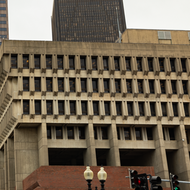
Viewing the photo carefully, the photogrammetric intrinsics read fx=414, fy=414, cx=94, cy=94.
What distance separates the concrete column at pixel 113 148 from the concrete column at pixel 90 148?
317 cm

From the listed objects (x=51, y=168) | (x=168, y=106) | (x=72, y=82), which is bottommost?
(x=51, y=168)

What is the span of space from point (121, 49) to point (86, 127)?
48.4 ft

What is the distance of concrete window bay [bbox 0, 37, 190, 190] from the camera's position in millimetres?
64438

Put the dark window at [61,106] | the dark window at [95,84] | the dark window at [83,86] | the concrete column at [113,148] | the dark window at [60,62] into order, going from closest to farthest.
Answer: the concrete column at [113,148] < the dark window at [61,106] < the dark window at [83,86] < the dark window at [60,62] < the dark window at [95,84]

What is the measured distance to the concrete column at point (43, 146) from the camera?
61.9 metres

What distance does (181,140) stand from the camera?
2685 inches

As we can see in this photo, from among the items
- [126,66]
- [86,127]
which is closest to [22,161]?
[86,127]

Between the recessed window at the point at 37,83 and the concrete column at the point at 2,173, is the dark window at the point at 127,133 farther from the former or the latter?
the concrete column at the point at 2,173

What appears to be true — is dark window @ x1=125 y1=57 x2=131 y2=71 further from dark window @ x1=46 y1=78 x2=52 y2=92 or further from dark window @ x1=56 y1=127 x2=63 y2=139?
dark window @ x1=56 y1=127 x2=63 y2=139

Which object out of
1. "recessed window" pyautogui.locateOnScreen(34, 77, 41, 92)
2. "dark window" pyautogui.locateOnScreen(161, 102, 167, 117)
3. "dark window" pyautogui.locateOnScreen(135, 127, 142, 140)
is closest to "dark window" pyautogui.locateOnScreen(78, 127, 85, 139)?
"dark window" pyautogui.locateOnScreen(135, 127, 142, 140)

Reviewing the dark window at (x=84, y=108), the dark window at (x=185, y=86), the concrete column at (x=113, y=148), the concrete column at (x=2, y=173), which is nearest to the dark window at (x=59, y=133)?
the dark window at (x=84, y=108)

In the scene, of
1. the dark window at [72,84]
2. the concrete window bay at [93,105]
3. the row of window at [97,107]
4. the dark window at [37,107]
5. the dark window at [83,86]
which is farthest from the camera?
the dark window at [83,86]

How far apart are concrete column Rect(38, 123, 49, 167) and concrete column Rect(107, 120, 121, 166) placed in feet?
34.2

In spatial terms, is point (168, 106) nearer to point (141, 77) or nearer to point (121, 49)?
point (141, 77)
